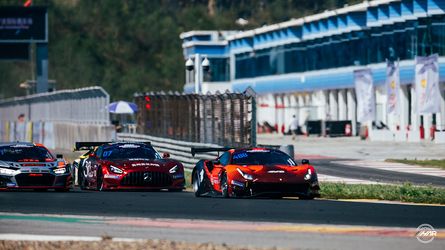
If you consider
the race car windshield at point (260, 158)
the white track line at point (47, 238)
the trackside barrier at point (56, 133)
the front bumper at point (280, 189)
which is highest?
the trackside barrier at point (56, 133)

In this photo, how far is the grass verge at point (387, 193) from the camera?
23.9 meters

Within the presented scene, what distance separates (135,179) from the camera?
28.2m

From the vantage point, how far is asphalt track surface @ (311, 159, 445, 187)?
33.4 metres

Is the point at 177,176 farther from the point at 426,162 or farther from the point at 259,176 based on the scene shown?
the point at 426,162

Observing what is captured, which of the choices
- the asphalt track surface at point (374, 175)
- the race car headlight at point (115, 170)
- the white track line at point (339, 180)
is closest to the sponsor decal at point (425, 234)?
the race car headlight at point (115, 170)

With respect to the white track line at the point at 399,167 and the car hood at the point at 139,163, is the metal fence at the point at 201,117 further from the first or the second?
the car hood at the point at 139,163

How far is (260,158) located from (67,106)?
36095 millimetres

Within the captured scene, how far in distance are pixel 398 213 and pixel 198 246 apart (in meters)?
5.53

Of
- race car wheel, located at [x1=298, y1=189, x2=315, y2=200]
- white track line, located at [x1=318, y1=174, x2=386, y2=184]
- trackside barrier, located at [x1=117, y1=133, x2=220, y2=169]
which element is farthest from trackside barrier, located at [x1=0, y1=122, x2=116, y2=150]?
race car wheel, located at [x1=298, y1=189, x2=315, y2=200]

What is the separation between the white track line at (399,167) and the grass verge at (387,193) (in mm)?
10033

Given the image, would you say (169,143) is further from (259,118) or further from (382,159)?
(259,118)

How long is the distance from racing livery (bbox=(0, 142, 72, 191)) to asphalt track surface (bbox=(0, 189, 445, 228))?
12.2 ft

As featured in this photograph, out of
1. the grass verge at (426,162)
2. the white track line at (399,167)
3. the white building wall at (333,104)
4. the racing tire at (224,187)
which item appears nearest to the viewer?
the racing tire at (224,187)

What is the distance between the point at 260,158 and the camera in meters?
25.8
